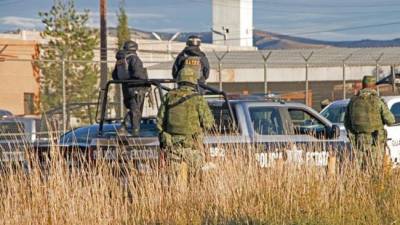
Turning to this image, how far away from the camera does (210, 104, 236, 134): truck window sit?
36.0 ft

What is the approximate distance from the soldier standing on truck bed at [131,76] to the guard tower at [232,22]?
181 ft

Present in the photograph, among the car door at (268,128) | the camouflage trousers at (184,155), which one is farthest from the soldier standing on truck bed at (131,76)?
the camouflage trousers at (184,155)

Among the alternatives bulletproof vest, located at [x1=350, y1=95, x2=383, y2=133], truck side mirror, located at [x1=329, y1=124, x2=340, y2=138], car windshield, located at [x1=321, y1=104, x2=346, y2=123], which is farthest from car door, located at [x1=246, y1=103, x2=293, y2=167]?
car windshield, located at [x1=321, y1=104, x2=346, y2=123]

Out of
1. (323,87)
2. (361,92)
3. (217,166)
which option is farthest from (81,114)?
(217,166)

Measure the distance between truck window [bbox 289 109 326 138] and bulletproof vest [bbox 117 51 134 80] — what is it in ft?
7.20

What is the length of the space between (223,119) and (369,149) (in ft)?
6.04

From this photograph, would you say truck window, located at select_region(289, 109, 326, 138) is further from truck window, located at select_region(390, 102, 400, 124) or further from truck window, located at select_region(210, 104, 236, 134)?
truck window, located at select_region(390, 102, 400, 124)

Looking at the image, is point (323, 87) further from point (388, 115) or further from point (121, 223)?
point (121, 223)

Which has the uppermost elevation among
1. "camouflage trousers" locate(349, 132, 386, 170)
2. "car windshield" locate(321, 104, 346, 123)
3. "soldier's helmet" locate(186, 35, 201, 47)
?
"soldier's helmet" locate(186, 35, 201, 47)

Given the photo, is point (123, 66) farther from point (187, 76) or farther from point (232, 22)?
point (232, 22)

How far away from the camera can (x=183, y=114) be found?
31.9 feet

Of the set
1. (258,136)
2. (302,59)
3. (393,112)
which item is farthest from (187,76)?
(302,59)

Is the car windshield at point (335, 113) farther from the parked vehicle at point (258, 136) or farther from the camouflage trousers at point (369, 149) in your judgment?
the camouflage trousers at point (369, 149)

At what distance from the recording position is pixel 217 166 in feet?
30.4
